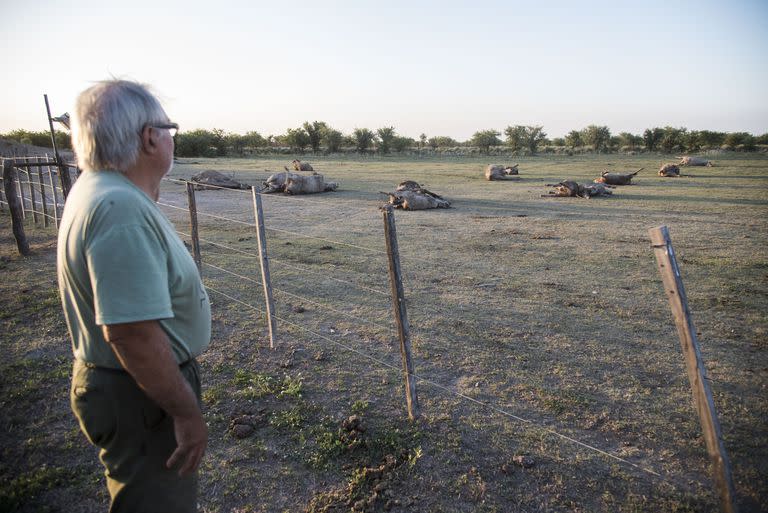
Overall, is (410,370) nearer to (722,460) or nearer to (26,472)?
(722,460)

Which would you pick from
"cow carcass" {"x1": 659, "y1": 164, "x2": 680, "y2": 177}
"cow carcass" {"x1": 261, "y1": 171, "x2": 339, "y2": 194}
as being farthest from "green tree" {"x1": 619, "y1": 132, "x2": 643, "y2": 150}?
"cow carcass" {"x1": 261, "y1": 171, "x2": 339, "y2": 194}

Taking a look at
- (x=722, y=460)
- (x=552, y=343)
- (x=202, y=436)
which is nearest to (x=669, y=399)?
(x=552, y=343)

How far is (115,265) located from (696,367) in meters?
2.58

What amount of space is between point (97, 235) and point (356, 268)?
21.2ft

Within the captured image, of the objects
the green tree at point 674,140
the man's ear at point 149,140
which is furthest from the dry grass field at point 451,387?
the green tree at point 674,140


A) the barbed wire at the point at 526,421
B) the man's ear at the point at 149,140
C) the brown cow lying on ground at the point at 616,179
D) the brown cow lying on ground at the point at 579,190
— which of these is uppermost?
the man's ear at the point at 149,140

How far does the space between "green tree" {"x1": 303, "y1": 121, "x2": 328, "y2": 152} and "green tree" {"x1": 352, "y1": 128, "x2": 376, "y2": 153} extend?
6785mm

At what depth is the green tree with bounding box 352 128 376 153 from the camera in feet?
185

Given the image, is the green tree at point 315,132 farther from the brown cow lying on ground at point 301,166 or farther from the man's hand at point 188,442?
the man's hand at point 188,442

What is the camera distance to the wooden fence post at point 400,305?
11.2 feet

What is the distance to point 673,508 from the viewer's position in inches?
108

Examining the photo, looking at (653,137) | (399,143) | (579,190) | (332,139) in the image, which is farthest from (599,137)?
(579,190)

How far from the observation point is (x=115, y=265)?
1.39 metres

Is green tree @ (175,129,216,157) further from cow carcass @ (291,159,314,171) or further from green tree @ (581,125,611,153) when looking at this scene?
green tree @ (581,125,611,153)
